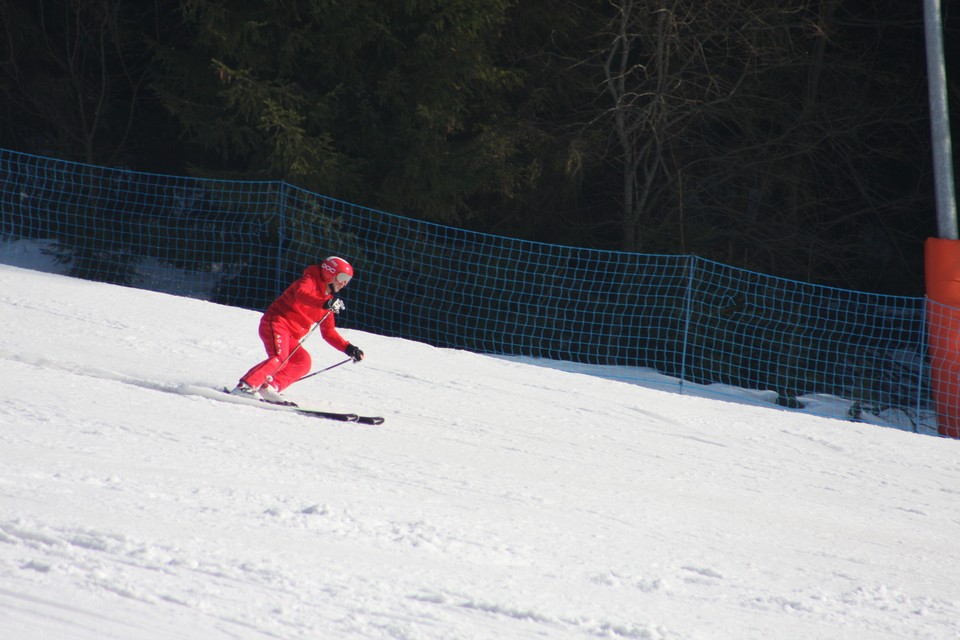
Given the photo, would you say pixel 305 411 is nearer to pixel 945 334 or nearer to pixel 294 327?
pixel 294 327

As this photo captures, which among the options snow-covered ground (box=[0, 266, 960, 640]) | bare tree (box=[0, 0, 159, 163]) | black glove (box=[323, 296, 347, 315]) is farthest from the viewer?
bare tree (box=[0, 0, 159, 163])

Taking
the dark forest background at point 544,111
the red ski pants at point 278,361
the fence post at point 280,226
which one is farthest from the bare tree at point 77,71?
the red ski pants at point 278,361

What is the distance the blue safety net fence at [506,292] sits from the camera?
11672mm

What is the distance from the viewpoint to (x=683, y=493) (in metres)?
5.98

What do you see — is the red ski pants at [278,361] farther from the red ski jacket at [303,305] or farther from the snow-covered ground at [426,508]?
the snow-covered ground at [426,508]

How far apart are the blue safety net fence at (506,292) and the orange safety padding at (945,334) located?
0.75 metres

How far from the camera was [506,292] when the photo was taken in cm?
1252

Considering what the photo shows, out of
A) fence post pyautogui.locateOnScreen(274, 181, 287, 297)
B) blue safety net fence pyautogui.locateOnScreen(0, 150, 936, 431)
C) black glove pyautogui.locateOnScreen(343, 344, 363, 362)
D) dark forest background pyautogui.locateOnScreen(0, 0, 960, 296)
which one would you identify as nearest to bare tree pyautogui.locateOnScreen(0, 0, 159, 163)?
dark forest background pyautogui.locateOnScreen(0, 0, 960, 296)

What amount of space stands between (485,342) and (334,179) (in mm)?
2762

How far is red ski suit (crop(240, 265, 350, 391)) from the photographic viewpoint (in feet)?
21.4

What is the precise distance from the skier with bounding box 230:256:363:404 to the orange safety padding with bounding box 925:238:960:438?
22.1ft

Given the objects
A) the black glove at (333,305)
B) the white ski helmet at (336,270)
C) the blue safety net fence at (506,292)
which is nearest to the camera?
the white ski helmet at (336,270)

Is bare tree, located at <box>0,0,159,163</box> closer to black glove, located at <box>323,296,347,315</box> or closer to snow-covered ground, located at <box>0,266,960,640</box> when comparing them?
snow-covered ground, located at <box>0,266,960,640</box>

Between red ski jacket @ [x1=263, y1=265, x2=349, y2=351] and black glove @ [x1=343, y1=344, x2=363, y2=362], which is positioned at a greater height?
red ski jacket @ [x1=263, y1=265, x2=349, y2=351]
